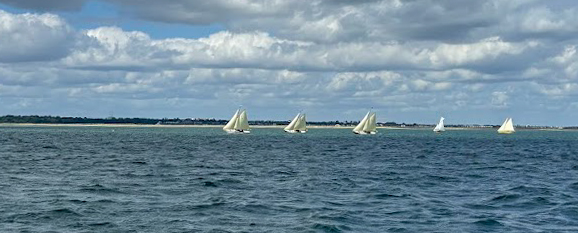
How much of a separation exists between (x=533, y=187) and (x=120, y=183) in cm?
2987

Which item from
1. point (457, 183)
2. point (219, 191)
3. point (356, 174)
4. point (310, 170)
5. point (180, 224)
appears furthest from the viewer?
point (310, 170)

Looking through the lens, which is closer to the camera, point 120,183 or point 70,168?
point 120,183

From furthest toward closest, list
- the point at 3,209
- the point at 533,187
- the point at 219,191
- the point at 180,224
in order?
the point at 533,187 → the point at 219,191 → the point at 3,209 → the point at 180,224

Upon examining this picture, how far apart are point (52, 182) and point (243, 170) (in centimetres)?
1947

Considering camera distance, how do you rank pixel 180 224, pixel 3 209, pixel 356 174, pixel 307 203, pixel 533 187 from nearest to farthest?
pixel 180 224 → pixel 3 209 → pixel 307 203 → pixel 533 187 → pixel 356 174

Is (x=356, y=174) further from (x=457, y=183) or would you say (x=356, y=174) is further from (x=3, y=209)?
(x=3, y=209)

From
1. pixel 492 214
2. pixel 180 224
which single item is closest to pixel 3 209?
pixel 180 224

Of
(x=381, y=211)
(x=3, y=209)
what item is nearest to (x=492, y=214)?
(x=381, y=211)

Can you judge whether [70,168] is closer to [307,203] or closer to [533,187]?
[307,203]

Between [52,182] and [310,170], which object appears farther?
[310,170]

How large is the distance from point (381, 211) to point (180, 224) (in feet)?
36.0

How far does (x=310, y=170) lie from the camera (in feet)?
218

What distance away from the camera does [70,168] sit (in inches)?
2562

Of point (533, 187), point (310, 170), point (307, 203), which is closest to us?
point (307, 203)
